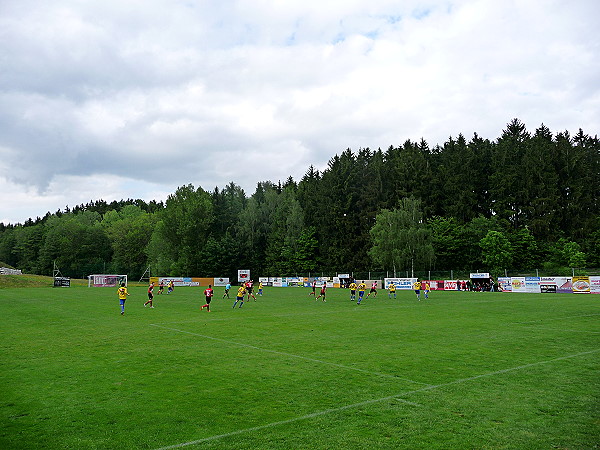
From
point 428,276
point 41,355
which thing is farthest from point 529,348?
point 428,276

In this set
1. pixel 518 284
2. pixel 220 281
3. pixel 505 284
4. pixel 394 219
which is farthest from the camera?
pixel 220 281

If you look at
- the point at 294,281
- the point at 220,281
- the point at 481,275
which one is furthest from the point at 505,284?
the point at 220,281

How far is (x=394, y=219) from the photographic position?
76562mm

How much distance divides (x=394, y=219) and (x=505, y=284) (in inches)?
1005

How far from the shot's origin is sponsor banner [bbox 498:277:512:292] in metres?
53.2

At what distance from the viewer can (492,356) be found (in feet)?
43.6

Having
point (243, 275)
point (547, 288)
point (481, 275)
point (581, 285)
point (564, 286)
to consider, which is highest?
point (481, 275)

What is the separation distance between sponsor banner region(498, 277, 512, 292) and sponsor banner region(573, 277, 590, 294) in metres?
6.92

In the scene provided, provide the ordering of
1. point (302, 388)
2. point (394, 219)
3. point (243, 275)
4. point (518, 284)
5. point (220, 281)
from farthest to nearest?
point (243, 275) → point (220, 281) → point (394, 219) → point (518, 284) → point (302, 388)

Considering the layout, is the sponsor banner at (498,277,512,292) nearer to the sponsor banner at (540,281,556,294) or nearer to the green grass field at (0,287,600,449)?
the sponsor banner at (540,281,556,294)

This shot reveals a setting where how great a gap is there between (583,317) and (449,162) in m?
69.7

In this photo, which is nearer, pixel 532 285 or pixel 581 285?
pixel 581 285

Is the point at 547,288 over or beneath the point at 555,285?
beneath

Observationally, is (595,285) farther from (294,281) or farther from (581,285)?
(294,281)
